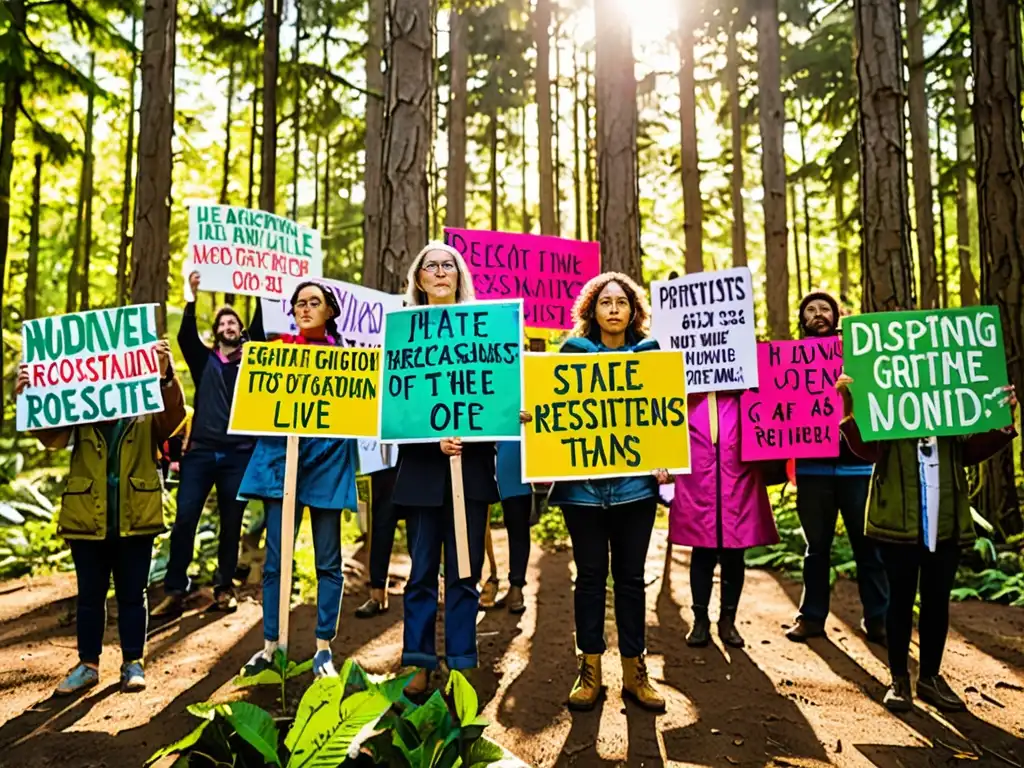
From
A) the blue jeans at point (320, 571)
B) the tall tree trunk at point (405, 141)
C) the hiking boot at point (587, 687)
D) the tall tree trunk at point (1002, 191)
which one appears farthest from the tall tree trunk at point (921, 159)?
the blue jeans at point (320, 571)

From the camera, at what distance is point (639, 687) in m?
4.03

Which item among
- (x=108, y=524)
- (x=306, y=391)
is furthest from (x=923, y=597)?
(x=108, y=524)

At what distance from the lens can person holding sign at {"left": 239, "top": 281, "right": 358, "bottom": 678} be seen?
441cm

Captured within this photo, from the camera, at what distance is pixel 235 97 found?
62.3 ft

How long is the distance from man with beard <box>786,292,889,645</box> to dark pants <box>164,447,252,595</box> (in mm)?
4095

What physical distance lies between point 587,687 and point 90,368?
325 cm

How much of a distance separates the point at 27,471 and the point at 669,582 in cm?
1194

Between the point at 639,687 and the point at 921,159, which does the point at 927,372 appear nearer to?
the point at 639,687

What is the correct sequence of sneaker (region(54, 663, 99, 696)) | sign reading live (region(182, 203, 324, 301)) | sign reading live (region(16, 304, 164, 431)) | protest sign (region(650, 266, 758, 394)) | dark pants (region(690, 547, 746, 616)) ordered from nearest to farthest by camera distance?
sneaker (region(54, 663, 99, 696))
sign reading live (region(16, 304, 164, 431))
dark pants (region(690, 547, 746, 616))
protest sign (region(650, 266, 758, 394))
sign reading live (region(182, 203, 324, 301))

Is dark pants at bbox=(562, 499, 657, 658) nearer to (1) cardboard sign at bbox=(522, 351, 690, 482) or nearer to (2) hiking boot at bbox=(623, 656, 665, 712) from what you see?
(2) hiking boot at bbox=(623, 656, 665, 712)

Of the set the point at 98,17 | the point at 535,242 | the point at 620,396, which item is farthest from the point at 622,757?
the point at 98,17

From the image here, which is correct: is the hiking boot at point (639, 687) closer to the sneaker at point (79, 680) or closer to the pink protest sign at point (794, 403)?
the pink protest sign at point (794, 403)

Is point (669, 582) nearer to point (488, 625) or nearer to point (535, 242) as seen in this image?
point (488, 625)

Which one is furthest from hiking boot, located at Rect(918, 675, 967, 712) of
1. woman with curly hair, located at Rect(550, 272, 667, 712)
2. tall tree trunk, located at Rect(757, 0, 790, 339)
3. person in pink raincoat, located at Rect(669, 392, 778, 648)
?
tall tree trunk, located at Rect(757, 0, 790, 339)
